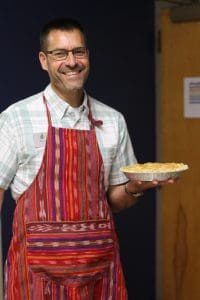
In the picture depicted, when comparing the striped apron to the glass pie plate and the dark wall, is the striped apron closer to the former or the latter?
the glass pie plate

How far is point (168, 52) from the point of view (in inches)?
114

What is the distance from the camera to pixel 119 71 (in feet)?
9.34

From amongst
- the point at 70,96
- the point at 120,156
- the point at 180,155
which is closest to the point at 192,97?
the point at 180,155

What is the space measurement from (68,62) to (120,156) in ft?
1.29

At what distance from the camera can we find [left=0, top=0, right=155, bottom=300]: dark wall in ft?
7.35

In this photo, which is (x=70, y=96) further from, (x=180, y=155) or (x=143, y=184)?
(x=180, y=155)

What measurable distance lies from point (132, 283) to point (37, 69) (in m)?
1.45

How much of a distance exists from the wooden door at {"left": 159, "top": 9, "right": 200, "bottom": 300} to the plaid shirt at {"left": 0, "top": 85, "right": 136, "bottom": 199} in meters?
1.17

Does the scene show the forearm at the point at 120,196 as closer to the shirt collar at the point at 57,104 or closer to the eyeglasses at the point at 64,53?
the shirt collar at the point at 57,104

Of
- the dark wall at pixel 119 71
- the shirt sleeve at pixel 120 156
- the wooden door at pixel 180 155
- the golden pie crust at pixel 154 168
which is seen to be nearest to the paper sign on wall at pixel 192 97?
the wooden door at pixel 180 155

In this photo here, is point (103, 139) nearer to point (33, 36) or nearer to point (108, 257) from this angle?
point (108, 257)

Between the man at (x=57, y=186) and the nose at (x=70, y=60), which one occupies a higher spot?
the nose at (x=70, y=60)

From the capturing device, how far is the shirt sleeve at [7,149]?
5.34ft

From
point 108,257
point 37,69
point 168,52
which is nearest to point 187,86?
point 168,52
